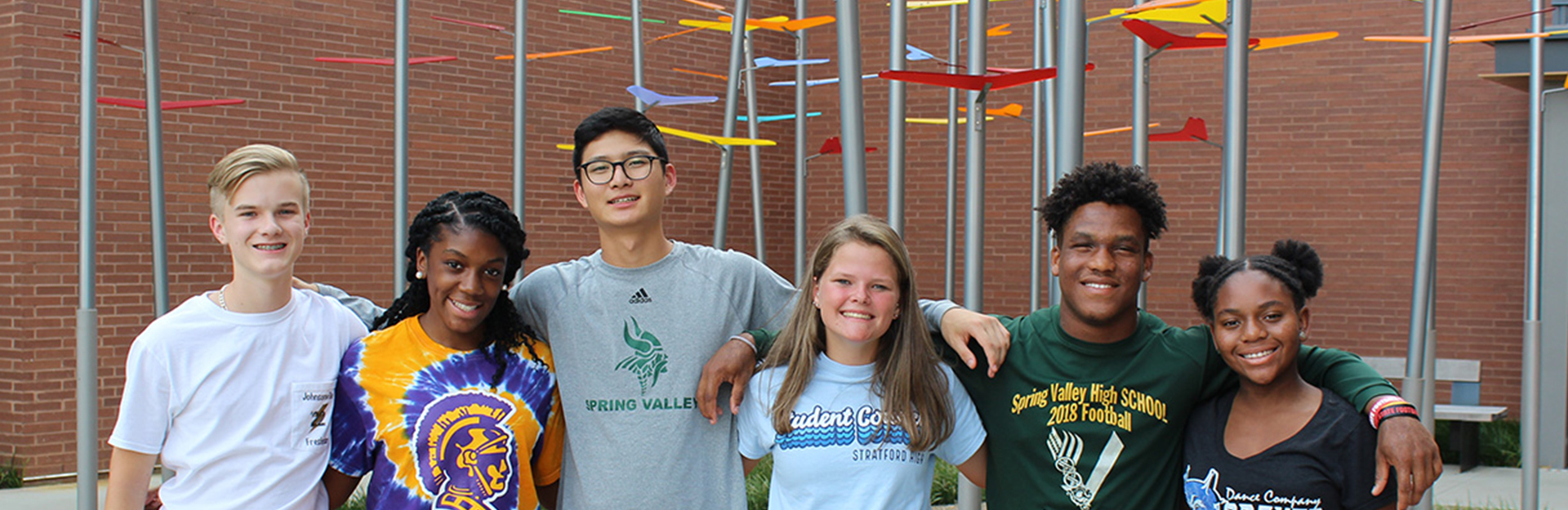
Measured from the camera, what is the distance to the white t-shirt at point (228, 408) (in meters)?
2.33

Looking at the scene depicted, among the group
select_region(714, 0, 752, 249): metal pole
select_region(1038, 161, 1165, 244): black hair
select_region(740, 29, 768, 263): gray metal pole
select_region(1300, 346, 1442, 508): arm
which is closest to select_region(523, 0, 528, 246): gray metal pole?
select_region(714, 0, 752, 249): metal pole

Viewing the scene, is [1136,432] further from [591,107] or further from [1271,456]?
[591,107]

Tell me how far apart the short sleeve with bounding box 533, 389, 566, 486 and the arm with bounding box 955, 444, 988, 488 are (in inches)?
33.9

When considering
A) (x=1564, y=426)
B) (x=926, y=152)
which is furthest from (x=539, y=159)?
(x=1564, y=426)

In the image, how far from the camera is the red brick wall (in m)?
7.38

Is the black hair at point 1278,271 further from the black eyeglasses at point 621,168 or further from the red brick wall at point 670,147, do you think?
the red brick wall at point 670,147

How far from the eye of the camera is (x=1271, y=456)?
88.8 inches

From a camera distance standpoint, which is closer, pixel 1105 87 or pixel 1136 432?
pixel 1136 432

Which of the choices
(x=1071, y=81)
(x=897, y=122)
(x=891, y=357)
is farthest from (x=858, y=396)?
(x=897, y=122)

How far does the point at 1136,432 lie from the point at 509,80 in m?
8.21

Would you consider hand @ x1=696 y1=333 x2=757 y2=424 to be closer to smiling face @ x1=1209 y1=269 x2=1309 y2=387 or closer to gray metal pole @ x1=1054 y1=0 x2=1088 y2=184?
smiling face @ x1=1209 y1=269 x2=1309 y2=387

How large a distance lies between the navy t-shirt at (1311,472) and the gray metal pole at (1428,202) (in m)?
3.32

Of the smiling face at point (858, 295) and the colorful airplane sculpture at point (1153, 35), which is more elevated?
the colorful airplane sculpture at point (1153, 35)

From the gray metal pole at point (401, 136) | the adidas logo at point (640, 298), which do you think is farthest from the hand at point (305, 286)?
the gray metal pole at point (401, 136)
